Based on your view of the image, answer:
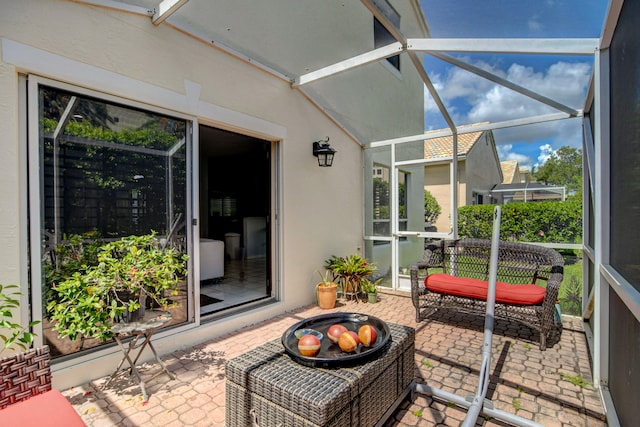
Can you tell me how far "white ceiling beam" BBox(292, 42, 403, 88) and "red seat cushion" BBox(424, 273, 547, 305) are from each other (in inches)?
109

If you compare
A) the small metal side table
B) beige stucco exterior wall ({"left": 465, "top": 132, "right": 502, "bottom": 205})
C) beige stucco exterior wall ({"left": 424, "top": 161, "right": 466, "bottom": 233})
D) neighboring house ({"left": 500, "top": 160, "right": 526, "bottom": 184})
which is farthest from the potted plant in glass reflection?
neighboring house ({"left": 500, "top": 160, "right": 526, "bottom": 184})

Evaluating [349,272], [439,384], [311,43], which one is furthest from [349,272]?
[311,43]

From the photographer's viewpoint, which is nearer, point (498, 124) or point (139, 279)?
point (139, 279)

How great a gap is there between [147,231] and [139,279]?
0.75 m

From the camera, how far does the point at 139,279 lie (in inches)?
100

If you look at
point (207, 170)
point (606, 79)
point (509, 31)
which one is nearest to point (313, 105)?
point (509, 31)

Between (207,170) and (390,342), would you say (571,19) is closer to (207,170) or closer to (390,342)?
(390,342)

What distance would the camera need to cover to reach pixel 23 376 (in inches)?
65.9

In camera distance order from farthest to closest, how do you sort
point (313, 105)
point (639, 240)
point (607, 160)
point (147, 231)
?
point (313, 105), point (147, 231), point (607, 160), point (639, 240)

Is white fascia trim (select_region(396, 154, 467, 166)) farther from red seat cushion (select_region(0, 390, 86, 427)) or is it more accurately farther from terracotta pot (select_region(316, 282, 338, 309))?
red seat cushion (select_region(0, 390, 86, 427))

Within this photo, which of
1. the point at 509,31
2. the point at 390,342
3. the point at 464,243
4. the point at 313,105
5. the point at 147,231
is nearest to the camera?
the point at 390,342

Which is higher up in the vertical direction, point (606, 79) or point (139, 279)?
point (606, 79)

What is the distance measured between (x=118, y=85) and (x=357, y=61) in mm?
2579

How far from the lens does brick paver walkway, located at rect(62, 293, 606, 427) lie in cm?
227
